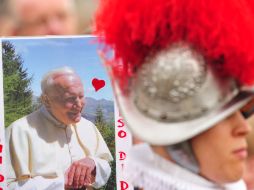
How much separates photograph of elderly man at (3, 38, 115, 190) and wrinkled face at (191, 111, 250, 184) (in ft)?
1.63

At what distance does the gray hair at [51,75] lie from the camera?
1.96 metres

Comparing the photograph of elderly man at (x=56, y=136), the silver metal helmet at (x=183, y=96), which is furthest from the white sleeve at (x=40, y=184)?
the silver metal helmet at (x=183, y=96)

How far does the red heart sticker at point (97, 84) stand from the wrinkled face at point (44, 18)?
59 centimetres

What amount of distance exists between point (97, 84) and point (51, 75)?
0.41 ft

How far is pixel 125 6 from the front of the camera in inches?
59.4

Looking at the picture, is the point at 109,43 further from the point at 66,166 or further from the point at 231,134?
the point at 66,166

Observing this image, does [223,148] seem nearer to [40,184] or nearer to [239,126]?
[239,126]

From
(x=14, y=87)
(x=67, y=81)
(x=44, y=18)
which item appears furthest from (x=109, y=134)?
(x=44, y=18)

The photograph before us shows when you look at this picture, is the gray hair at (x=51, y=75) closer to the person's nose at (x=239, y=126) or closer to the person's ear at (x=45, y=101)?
the person's ear at (x=45, y=101)

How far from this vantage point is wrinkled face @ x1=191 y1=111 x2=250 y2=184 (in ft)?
4.94

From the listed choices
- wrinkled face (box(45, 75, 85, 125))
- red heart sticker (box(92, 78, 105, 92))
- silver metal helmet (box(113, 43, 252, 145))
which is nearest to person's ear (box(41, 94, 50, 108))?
wrinkled face (box(45, 75, 85, 125))

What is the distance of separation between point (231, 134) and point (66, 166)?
58 cm

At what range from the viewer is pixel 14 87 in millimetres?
1963

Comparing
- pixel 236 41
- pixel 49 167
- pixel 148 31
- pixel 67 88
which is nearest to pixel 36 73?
pixel 67 88
